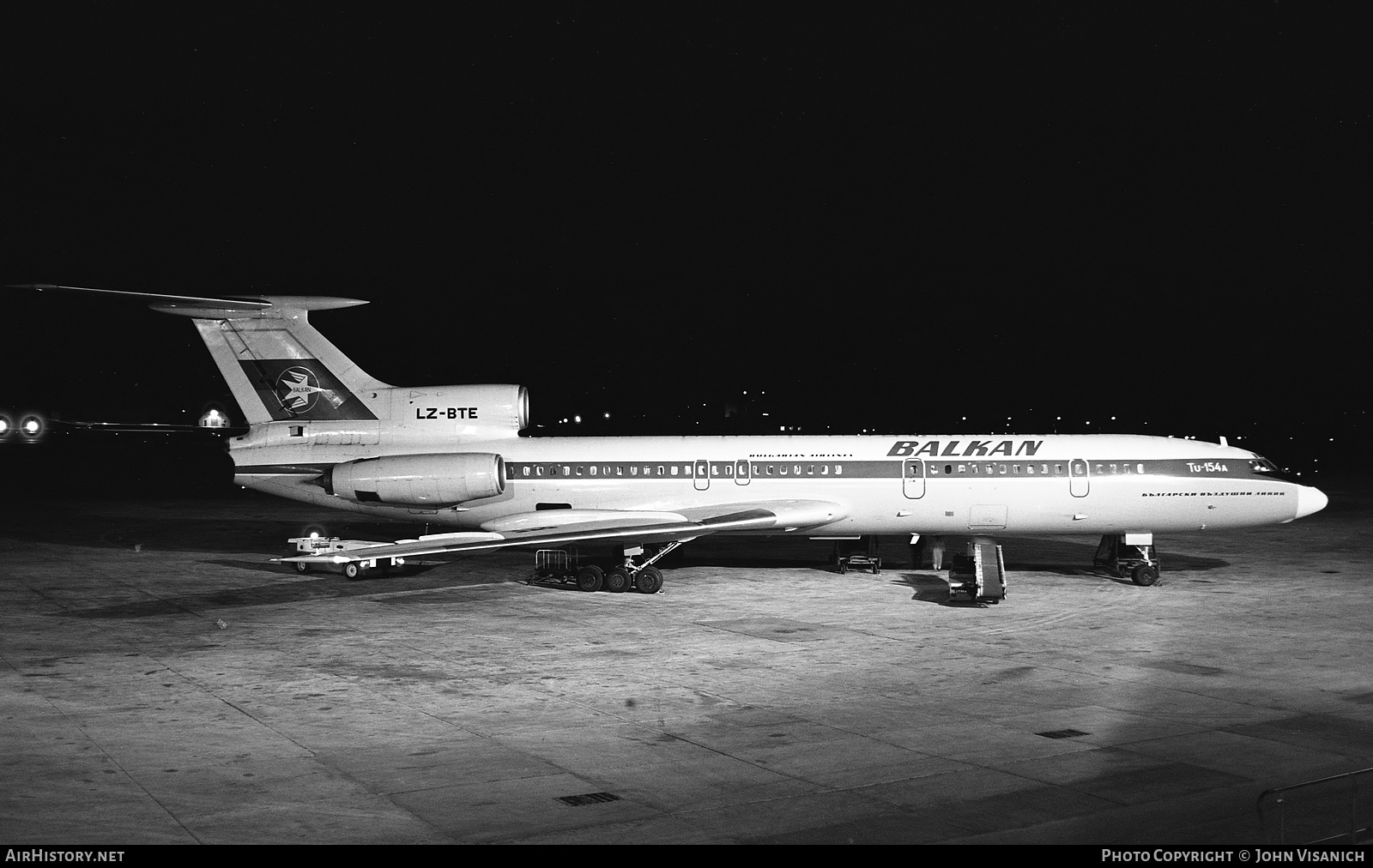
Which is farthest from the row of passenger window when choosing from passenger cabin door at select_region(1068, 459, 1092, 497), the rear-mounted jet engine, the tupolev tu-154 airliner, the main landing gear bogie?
passenger cabin door at select_region(1068, 459, 1092, 497)

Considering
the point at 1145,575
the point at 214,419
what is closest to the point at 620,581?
the point at 1145,575

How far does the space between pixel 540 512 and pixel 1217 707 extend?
53.2 ft

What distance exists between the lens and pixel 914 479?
1078 inches

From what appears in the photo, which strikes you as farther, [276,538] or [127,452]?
[127,452]

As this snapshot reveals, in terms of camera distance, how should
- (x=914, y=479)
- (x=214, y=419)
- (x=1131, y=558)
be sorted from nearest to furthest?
(x=914, y=479)
(x=1131, y=558)
(x=214, y=419)

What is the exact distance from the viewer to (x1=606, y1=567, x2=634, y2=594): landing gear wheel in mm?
25797

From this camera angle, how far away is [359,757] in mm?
13320

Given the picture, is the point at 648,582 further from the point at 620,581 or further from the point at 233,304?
the point at 233,304

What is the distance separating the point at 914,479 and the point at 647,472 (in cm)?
614

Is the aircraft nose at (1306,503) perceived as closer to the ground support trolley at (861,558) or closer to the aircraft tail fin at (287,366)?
the ground support trolley at (861,558)

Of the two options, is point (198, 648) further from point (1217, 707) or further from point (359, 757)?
point (1217, 707)

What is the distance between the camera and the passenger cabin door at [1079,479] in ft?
88.7

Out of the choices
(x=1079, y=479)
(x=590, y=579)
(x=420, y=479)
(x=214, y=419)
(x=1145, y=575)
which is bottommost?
(x=1145, y=575)
